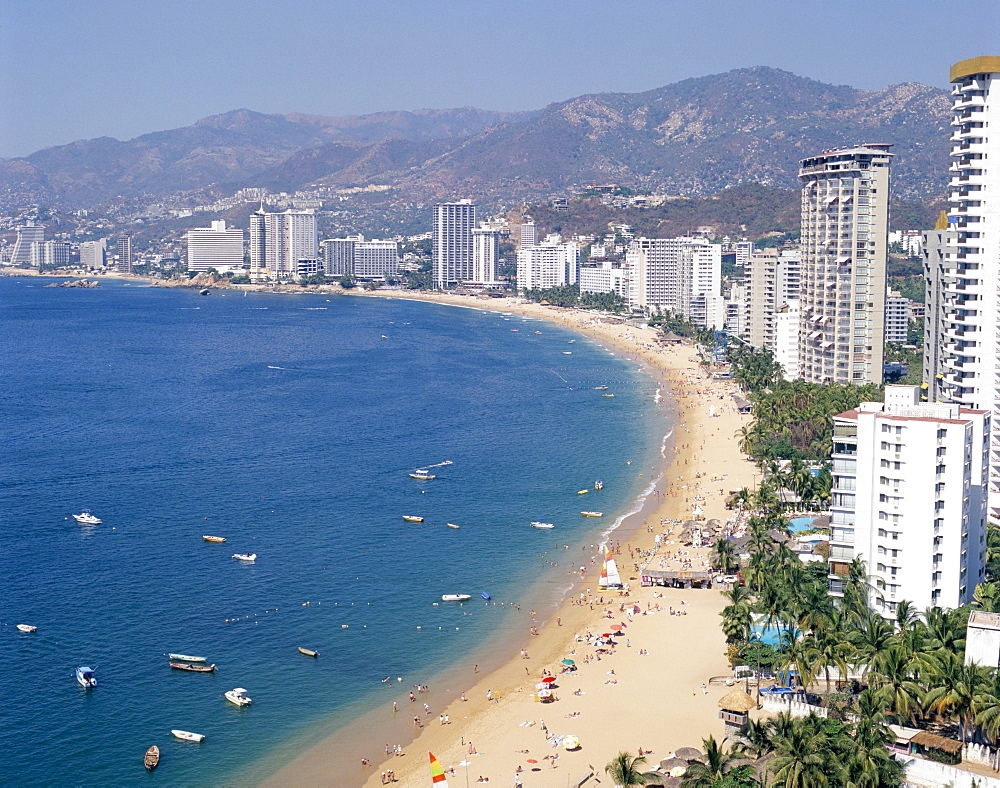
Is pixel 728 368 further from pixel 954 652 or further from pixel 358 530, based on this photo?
pixel 954 652

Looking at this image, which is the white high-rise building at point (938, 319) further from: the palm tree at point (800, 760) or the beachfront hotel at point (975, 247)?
the palm tree at point (800, 760)

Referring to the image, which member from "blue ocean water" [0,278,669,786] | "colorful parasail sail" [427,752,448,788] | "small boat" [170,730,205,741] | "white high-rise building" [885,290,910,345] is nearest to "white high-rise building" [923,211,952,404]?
"blue ocean water" [0,278,669,786]

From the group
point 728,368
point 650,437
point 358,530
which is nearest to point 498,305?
point 728,368

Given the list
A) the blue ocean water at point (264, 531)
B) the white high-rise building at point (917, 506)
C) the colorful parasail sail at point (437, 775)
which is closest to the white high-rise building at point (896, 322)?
the blue ocean water at point (264, 531)

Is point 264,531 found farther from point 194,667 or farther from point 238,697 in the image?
point 238,697

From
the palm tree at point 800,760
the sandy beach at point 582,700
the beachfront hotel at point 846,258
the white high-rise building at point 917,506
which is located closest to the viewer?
the palm tree at point 800,760
